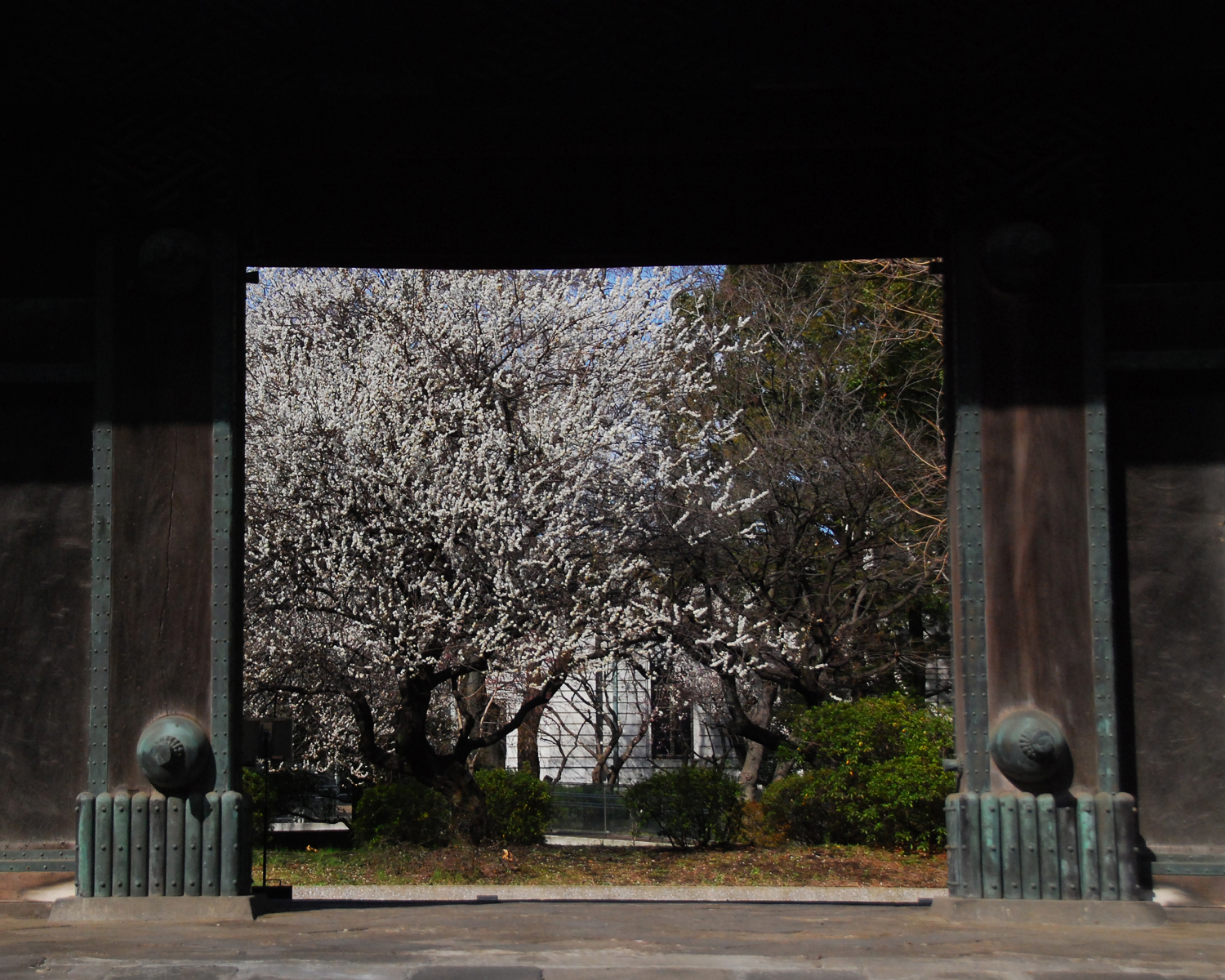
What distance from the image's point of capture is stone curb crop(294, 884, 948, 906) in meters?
13.2

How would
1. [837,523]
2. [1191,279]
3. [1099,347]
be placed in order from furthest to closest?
[837,523] → [1191,279] → [1099,347]

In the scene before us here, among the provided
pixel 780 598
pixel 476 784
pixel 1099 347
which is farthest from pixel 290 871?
pixel 1099 347

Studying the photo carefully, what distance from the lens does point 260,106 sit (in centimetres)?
636

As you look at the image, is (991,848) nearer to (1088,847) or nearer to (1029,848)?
(1029,848)

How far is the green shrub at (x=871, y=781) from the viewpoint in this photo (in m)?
16.6

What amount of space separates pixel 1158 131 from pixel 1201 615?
2527 millimetres

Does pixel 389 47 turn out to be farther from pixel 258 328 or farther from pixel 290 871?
pixel 258 328

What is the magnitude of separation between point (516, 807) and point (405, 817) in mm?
1643

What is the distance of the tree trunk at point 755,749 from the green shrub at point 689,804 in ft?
13.9

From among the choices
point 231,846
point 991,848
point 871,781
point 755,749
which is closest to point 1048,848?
point 991,848

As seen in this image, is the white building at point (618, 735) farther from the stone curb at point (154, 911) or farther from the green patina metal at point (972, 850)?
the stone curb at point (154, 911)

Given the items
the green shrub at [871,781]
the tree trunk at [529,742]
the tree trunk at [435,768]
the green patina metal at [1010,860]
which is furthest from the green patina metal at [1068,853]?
the tree trunk at [529,742]

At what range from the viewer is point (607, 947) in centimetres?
521

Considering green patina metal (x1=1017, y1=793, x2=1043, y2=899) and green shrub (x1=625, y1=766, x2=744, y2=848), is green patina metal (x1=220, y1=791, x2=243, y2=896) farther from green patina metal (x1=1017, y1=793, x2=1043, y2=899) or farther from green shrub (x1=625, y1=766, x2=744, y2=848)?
green shrub (x1=625, y1=766, x2=744, y2=848)
